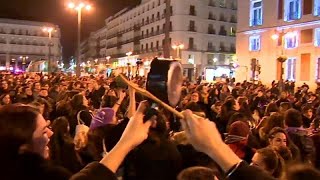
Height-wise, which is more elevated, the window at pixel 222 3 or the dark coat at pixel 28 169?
the window at pixel 222 3

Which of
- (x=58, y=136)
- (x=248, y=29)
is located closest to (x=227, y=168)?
(x=58, y=136)

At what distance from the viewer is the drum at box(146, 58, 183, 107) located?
2705mm

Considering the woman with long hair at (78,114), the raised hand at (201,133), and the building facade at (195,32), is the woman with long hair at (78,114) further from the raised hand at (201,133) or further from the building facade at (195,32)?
the building facade at (195,32)

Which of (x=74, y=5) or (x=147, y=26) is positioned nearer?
(x=74, y=5)

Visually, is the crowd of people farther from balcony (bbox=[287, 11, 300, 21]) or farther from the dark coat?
balcony (bbox=[287, 11, 300, 21])

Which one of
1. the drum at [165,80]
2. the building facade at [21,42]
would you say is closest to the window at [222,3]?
the building facade at [21,42]

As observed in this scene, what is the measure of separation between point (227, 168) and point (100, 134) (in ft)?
12.5

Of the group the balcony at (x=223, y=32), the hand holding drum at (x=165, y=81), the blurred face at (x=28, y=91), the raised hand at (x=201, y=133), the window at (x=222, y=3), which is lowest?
the blurred face at (x=28, y=91)

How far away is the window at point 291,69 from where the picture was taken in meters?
41.5

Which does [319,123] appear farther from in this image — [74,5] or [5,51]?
[5,51]

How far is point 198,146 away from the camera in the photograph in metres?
2.02

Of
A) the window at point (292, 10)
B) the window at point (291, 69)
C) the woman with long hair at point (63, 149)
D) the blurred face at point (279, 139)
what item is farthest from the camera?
the window at point (292, 10)

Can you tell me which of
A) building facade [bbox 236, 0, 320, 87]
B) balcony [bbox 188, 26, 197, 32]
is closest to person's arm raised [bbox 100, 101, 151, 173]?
building facade [bbox 236, 0, 320, 87]

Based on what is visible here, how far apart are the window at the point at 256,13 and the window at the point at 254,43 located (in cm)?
128
